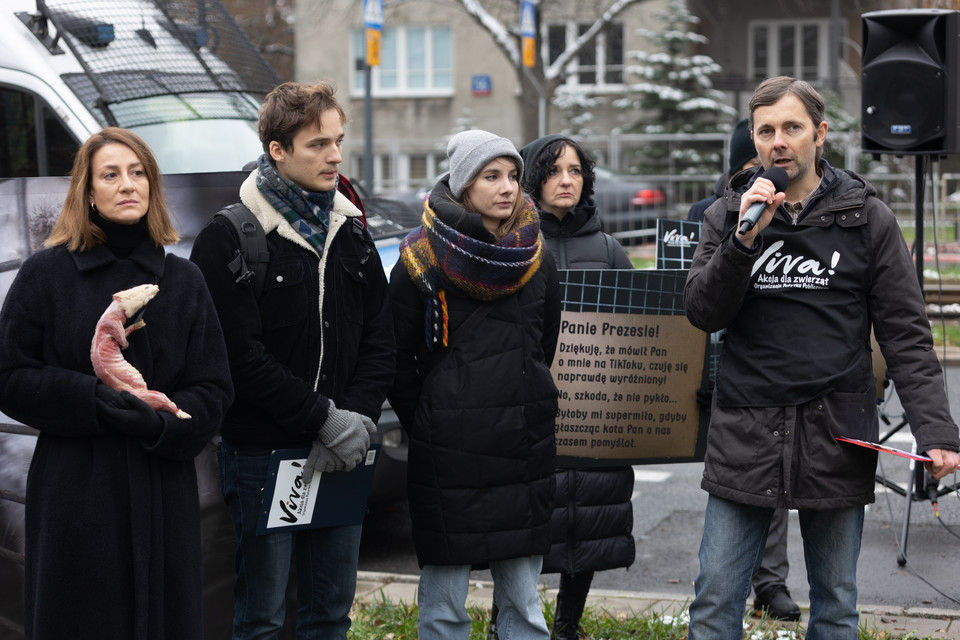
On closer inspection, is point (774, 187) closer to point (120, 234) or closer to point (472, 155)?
point (472, 155)

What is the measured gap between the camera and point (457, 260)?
363 cm

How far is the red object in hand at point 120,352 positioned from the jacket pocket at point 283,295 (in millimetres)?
460

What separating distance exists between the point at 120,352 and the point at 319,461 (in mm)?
731

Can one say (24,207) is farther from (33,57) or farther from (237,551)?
(33,57)

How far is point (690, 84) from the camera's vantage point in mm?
28812

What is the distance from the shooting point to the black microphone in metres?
3.34

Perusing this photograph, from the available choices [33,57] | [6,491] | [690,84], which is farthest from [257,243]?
[690,84]

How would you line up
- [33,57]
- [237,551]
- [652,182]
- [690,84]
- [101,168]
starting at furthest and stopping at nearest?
[690,84]
[652,182]
[33,57]
[237,551]
[101,168]

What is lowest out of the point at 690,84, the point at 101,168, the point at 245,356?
the point at 245,356

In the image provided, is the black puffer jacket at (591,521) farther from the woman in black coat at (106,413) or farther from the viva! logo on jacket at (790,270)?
the woman in black coat at (106,413)

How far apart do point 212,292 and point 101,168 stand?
0.49m

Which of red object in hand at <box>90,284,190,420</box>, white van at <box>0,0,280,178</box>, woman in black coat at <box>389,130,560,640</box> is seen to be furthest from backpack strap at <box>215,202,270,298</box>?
white van at <box>0,0,280,178</box>

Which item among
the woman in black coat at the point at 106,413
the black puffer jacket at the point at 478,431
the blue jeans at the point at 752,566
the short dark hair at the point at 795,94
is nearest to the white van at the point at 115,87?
the black puffer jacket at the point at 478,431

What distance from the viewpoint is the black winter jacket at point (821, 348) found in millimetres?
3561
